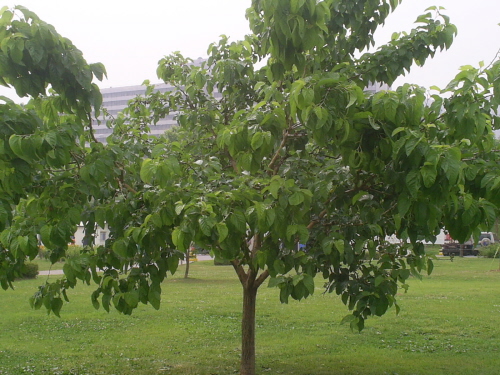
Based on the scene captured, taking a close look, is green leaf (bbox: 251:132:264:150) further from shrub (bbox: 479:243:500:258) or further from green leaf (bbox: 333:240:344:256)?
shrub (bbox: 479:243:500:258)

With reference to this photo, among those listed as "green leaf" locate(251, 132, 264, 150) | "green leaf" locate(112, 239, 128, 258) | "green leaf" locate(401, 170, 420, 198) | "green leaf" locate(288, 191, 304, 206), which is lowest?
"green leaf" locate(112, 239, 128, 258)

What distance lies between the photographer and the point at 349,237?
459 cm

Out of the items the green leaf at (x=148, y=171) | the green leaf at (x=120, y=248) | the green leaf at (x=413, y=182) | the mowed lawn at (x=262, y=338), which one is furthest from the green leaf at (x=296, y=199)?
the mowed lawn at (x=262, y=338)

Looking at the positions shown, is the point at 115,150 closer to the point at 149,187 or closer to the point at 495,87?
the point at 149,187

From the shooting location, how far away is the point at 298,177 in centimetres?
459

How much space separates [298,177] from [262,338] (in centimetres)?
522

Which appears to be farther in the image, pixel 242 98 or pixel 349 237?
pixel 242 98

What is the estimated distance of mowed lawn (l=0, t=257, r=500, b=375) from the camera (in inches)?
285

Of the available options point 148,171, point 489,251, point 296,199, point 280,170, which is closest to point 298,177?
point 280,170

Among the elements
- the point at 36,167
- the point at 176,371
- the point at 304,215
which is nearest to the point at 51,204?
the point at 36,167

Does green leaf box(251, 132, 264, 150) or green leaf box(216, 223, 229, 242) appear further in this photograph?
green leaf box(251, 132, 264, 150)

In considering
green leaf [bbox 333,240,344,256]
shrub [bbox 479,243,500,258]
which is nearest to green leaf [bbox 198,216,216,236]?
green leaf [bbox 333,240,344,256]

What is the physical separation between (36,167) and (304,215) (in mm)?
1974

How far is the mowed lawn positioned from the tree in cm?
291
